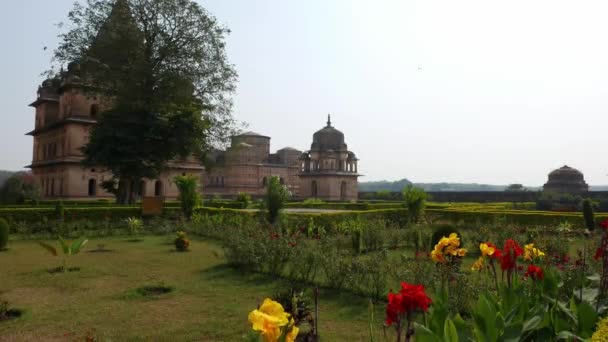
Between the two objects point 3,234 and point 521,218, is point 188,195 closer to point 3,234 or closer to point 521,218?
point 3,234

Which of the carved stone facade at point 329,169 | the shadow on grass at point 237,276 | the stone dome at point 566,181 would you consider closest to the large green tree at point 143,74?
the shadow on grass at point 237,276

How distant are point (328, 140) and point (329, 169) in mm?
2939

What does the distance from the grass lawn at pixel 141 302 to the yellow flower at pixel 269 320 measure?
3569 millimetres

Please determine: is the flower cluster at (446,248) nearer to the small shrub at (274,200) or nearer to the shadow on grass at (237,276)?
the shadow on grass at (237,276)

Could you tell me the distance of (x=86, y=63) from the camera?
23.7 meters

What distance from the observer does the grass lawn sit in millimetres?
5781

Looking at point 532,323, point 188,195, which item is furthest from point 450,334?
point 188,195

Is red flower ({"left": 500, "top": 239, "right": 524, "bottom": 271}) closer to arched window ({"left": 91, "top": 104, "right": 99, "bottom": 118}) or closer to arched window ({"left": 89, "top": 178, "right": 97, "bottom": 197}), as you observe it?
arched window ({"left": 89, "top": 178, "right": 97, "bottom": 197})

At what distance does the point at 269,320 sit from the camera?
1.76 m

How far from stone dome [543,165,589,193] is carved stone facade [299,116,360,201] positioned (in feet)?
56.2

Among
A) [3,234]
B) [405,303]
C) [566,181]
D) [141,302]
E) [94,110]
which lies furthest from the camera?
[566,181]

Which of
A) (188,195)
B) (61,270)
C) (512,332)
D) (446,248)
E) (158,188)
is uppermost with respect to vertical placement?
(158,188)

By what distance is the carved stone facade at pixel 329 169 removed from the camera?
43.5 m

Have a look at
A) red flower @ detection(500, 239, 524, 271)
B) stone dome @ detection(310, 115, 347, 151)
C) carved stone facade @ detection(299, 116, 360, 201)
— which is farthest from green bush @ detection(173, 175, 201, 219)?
stone dome @ detection(310, 115, 347, 151)
